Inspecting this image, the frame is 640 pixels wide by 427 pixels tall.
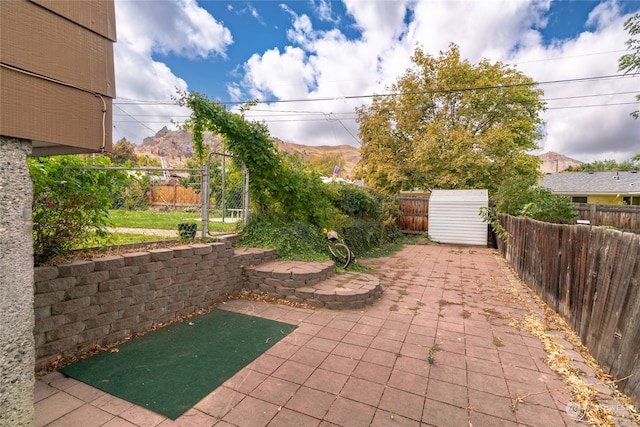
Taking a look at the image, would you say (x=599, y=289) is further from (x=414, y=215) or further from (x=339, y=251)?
(x=414, y=215)

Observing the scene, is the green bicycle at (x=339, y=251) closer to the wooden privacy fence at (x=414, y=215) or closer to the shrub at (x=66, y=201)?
the shrub at (x=66, y=201)

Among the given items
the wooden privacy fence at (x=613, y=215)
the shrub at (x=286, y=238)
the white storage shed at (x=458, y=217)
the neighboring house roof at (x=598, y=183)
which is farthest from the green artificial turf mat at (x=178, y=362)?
the neighboring house roof at (x=598, y=183)

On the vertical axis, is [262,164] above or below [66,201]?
above

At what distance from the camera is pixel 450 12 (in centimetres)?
823

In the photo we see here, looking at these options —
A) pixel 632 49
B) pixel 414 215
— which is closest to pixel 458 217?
pixel 414 215

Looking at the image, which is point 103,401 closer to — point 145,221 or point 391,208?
point 145,221

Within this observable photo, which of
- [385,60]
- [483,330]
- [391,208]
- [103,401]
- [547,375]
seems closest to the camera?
[103,401]

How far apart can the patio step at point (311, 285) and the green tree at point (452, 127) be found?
402 inches

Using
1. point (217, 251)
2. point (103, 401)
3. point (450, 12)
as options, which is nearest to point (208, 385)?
point (103, 401)

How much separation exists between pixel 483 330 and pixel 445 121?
13120 millimetres

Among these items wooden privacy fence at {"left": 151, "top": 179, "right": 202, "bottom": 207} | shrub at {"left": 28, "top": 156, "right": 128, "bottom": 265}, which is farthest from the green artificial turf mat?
wooden privacy fence at {"left": 151, "top": 179, "right": 202, "bottom": 207}

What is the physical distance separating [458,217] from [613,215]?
12.9 feet

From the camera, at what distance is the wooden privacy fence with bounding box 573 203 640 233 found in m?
7.56

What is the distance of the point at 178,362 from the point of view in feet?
8.36
